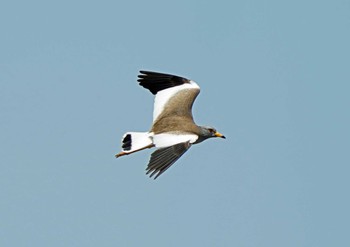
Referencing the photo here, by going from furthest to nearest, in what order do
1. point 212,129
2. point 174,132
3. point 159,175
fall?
1. point 212,129
2. point 174,132
3. point 159,175

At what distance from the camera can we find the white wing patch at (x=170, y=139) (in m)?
25.9

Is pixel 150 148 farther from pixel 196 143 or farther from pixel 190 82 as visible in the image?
pixel 190 82

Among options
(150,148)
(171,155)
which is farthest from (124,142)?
(171,155)

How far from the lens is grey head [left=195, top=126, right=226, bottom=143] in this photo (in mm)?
28281

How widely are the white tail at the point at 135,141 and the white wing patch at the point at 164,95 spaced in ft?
4.51

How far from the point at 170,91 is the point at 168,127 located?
2.41 m

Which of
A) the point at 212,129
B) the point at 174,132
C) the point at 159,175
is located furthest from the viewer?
the point at 212,129

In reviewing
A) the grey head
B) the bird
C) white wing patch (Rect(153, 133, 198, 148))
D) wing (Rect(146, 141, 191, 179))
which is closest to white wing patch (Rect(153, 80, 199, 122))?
the bird

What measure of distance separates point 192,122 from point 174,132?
1.53m

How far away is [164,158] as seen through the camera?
24438mm

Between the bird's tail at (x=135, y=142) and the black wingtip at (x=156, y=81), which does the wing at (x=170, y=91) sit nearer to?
the black wingtip at (x=156, y=81)

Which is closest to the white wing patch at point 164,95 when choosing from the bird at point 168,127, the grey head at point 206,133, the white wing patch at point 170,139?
the bird at point 168,127

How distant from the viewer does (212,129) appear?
2895 centimetres

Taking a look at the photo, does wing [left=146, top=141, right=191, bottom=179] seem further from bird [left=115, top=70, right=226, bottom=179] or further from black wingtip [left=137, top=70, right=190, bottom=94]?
black wingtip [left=137, top=70, right=190, bottom=94]
